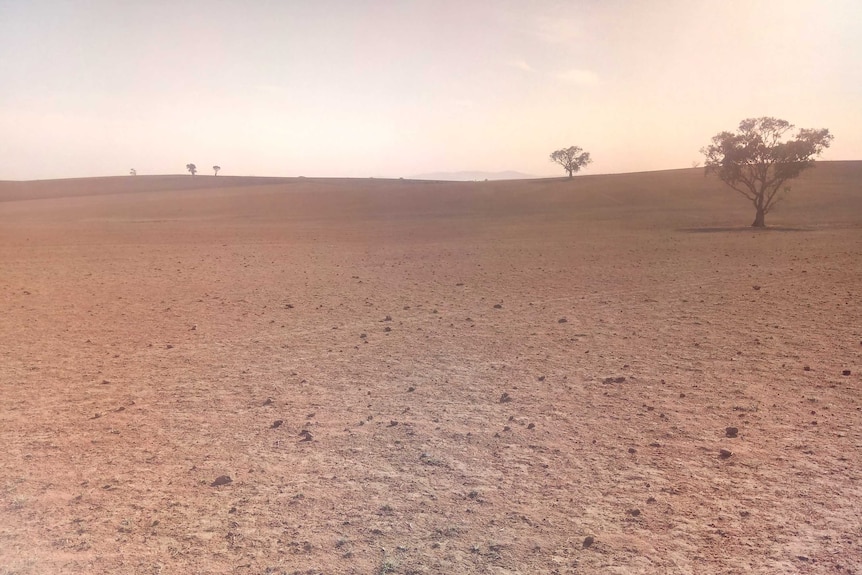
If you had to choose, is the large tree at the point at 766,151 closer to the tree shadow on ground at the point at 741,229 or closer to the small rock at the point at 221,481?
the tree shadow on ground at the point at 741,229

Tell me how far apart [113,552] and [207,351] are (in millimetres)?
5459

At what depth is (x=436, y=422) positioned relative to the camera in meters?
6.56

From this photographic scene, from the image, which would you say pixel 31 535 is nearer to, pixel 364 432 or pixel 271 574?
pixel 271 574

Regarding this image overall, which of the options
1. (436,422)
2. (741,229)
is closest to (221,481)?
(436,422)

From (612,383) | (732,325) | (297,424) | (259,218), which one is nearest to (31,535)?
(297,424)

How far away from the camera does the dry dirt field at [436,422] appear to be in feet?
14.2

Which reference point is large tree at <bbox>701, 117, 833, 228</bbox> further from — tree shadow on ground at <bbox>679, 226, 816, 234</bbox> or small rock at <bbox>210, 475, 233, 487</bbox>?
small rock at <bbox>210, 475, 233, 487</bbox>

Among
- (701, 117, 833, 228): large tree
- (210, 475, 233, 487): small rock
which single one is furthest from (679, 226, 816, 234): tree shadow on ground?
(210, 475, 233, 487): small rock

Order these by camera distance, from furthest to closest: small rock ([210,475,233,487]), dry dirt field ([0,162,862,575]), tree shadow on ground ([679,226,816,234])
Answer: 1. tree shadow on ground ([679,226,816,234])
2. small rock ([210,475,233,487])
3. dry dirt field ([0,162,862,575])

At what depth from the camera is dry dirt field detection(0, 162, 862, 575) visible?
4324mm

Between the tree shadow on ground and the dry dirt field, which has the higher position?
the tree shadow on ground

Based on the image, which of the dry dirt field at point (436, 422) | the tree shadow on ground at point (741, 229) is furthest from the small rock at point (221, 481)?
the tree shadow on ground at point (741, 229)

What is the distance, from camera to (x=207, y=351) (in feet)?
31.3

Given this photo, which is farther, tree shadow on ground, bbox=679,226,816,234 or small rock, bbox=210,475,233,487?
tree shadow on ground, bbox=679,226,816,234
